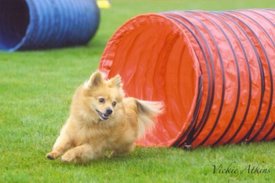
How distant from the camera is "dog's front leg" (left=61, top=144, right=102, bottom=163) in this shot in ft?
18.6

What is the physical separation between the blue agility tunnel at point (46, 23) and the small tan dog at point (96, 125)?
805cm

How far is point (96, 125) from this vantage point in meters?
5.82

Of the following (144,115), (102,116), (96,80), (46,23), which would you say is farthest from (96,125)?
(46,23)

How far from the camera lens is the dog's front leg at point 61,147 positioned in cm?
578

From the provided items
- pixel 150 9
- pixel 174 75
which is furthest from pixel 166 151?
pixel 150 9

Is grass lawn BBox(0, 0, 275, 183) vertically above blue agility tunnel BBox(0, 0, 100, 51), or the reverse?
grass lawn BBox(0, 0, 275, 183)

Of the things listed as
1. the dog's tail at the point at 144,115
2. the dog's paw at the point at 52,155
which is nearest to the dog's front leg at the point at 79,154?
the dog's paw at the point at 52,155

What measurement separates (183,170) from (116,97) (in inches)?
34.0

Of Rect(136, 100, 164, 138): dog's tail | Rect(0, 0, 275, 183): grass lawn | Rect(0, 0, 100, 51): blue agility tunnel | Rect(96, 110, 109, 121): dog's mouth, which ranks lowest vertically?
Rect(0, 0, 100, 51): blue agility tunnel

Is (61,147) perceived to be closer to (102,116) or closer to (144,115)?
(102,116)

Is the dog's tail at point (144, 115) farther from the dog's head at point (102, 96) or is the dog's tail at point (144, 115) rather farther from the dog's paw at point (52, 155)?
the dog's paw at point (52, 155)

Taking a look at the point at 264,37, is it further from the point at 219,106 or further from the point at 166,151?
the point at 166,151

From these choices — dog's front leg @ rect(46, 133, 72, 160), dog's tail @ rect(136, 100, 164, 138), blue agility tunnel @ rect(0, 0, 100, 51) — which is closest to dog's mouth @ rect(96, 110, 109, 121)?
dog's front leg @ rect(46, 133, 72, 160)

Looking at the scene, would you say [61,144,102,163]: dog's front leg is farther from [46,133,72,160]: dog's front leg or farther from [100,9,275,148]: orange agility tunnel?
[100,9,275,148]: orange agility tunnel
